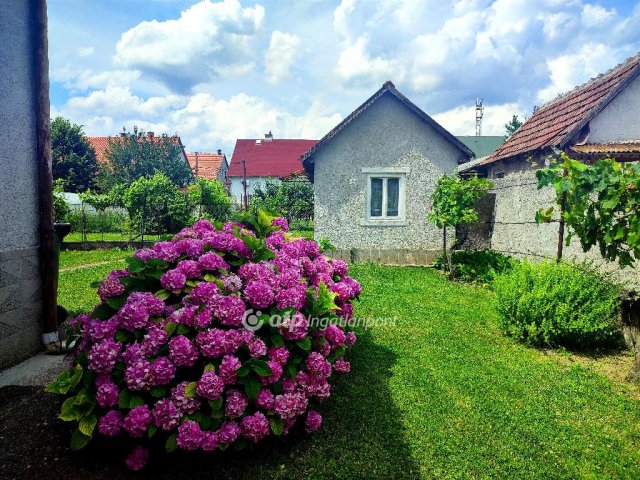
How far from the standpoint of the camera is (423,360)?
15.1 ft

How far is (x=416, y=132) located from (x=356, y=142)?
171 cm

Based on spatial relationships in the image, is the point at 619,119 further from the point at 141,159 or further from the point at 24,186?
the point at 141,159

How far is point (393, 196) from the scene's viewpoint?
11367 mm

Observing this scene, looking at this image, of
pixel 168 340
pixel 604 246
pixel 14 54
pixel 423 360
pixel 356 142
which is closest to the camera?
pixel 168 340

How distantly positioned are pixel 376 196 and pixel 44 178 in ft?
27.3

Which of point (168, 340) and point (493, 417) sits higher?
point (168, 340)

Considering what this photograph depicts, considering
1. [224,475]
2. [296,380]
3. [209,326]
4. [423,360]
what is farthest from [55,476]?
[423,360]

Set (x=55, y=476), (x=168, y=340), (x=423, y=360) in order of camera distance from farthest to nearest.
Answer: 1. (x=423, y=360)
2. (x=168, y=340)
3. (x=55, y=476)

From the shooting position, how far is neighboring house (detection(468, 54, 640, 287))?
8008mm

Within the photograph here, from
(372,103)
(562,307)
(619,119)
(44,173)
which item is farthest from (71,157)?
(562,307)

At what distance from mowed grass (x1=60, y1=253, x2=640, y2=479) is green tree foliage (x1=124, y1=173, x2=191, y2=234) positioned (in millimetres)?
11961

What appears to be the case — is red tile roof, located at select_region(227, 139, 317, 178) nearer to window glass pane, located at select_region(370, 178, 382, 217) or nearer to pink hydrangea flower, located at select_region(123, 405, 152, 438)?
window glass pane, located at select_region(370, 178, 382, 217)

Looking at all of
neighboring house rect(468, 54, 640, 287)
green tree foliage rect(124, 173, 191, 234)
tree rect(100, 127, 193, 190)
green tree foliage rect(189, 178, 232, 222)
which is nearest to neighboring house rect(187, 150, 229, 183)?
tree rect(100, 127, 193, 190)

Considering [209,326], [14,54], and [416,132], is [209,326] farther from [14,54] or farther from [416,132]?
[416,132]
